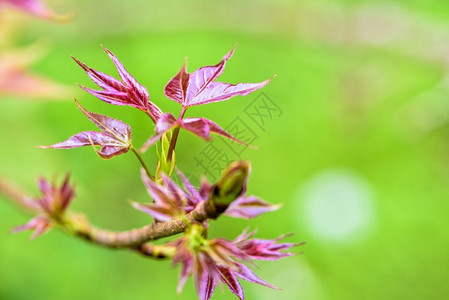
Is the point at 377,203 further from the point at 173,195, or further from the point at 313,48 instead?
the point at 173,195

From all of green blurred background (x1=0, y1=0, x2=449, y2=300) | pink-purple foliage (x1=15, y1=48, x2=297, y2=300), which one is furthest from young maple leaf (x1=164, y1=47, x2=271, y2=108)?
green blurred background (x1=0, y1=0, x2=449, y2=300)

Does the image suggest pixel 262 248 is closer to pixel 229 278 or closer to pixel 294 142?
pixel 229 278

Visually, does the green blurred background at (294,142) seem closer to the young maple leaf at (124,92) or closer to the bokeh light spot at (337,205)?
the bokeh light spot at (337,205)

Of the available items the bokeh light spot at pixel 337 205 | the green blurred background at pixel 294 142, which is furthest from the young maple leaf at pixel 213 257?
the bokeh light spot at pixel 337 205

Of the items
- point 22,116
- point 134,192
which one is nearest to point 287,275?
point 134,192

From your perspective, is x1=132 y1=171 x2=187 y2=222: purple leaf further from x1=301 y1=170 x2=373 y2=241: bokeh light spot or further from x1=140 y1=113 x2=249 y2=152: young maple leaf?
x1=301 y1=170 x2=373 y2=241: bokeh light spot

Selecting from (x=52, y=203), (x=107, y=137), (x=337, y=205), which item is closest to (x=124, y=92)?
(x=107, y=137)
